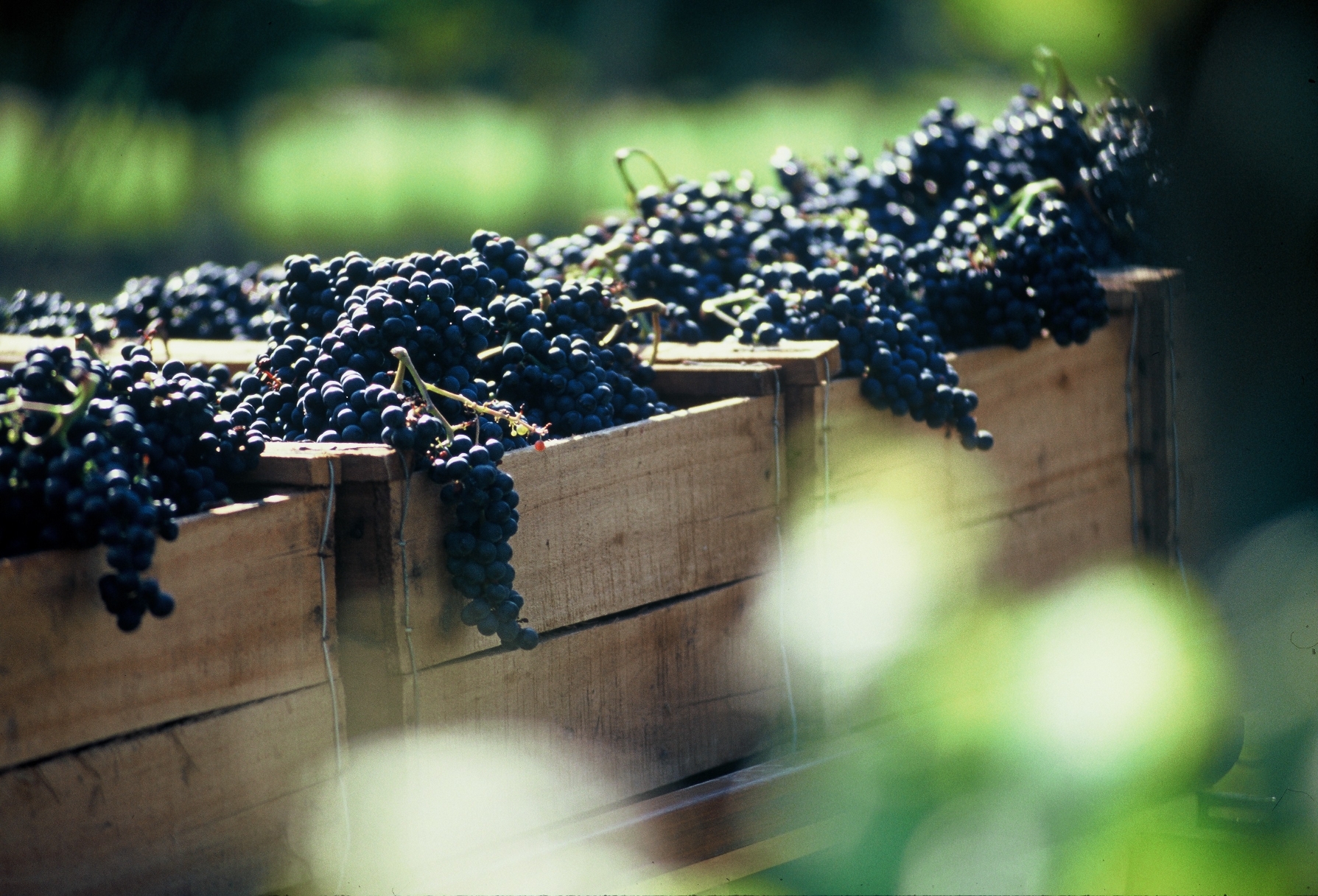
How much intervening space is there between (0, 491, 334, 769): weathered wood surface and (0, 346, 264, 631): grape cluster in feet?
0.14

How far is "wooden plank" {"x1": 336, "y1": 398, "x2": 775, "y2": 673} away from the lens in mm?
1203

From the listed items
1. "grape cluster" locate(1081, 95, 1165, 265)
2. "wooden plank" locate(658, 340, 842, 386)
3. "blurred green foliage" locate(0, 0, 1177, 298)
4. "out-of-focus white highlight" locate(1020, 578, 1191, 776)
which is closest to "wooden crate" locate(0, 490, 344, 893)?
"wooden plank" locate(658, 340, 842, 386)

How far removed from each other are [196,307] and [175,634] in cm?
123

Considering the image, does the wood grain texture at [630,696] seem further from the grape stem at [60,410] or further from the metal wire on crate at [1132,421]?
the metal wire on crate at [1132,421]

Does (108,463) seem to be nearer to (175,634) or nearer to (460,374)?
(175,634)

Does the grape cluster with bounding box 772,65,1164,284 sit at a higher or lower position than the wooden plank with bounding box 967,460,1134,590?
higher

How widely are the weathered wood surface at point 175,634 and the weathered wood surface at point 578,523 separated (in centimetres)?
4

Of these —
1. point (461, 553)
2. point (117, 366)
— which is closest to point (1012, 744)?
point (461, 553)

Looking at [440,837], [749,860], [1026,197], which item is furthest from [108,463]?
[1026,197]

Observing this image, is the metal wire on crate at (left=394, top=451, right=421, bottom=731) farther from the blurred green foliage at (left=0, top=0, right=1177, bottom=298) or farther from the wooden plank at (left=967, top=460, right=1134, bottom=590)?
the blurred green foliage at (left=0, top=0, right=1177, bottom=298)

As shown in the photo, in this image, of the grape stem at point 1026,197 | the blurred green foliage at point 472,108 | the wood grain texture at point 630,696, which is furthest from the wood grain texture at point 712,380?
the blurred green foliage at point 472,108

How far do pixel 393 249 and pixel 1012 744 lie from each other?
383 inches

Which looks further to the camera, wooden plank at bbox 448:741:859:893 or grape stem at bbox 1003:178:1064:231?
grape stem at bbox 1003:178:1064:231

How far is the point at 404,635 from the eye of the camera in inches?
47.2
